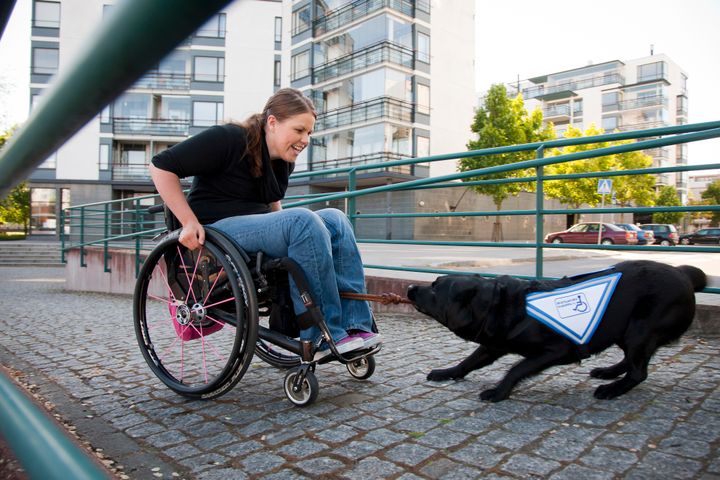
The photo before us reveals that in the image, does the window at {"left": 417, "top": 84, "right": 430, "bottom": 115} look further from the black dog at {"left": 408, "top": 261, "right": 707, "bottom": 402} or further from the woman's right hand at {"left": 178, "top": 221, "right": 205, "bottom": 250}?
the woman's right hand at {"left": 178, "top": 221, "right": 205, "bottom": 250}

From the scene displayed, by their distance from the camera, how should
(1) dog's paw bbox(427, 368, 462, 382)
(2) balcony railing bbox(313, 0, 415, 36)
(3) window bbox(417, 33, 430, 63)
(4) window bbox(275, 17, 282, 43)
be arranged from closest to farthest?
(1) dog's paw bbox(427, 368, 462, 382), (2) balcony railing bbox(313, 0, 415, 36), (3) window bbox(417, 33, 430, 63), (4) window bbox(275, 17, 282, 43)

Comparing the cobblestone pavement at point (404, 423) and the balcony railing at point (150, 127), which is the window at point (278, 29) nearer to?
the balcony railing at point (150, 127)

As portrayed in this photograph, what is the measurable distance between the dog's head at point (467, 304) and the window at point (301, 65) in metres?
33.3

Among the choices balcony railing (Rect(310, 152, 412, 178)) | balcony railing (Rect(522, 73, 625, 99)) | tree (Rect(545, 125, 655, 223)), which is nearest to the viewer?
balcony railing (Rect(310, 152, 412, 178))

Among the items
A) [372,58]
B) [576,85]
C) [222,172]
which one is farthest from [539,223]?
[576,85]

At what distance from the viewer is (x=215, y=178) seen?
2535 mm

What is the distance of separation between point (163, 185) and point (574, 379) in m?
2.23

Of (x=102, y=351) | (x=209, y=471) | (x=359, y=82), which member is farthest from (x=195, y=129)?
(x=209, y=471)

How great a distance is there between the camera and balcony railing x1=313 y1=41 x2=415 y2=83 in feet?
95.8

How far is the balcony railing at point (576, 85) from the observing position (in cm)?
6675

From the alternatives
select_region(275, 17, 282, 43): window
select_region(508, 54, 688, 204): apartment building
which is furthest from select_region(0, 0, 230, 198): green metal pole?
select_region(508, 54, 688, 204): apartment building

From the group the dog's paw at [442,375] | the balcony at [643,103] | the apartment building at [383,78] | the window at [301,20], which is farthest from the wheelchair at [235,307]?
the balcony at [643,103]

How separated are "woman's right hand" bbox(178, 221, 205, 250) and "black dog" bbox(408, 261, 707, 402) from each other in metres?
1.03

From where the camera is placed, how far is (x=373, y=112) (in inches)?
1162
